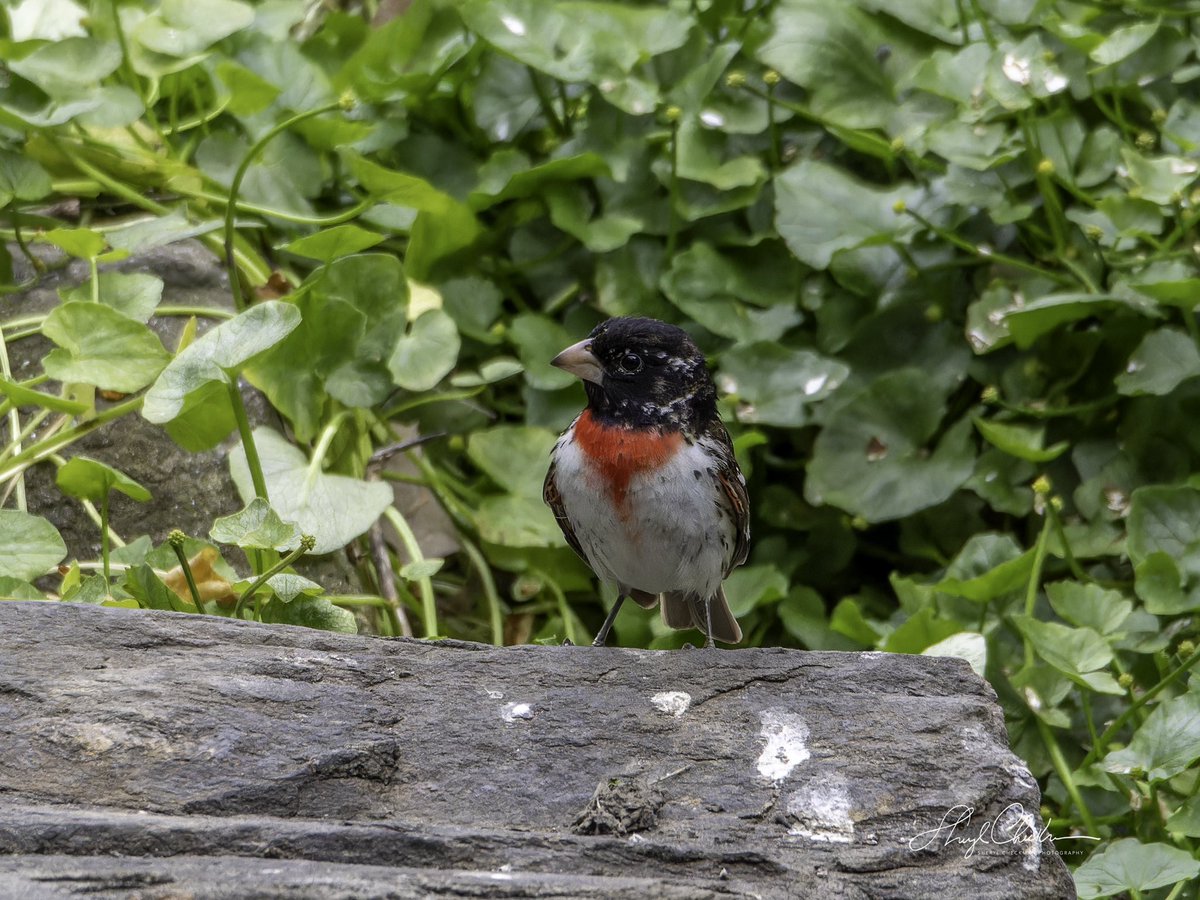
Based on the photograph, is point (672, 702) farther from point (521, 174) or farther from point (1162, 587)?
point (521, 174)

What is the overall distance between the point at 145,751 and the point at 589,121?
319 cm

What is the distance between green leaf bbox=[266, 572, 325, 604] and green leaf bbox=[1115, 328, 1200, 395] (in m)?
2.63

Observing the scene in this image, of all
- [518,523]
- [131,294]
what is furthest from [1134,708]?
[131,294]

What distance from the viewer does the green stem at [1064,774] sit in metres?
3.58

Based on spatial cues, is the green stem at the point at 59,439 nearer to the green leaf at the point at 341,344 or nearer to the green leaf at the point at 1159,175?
the green leaf at the point at 341,344

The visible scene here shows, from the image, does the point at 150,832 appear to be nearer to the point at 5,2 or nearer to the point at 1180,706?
the point at 1180,706

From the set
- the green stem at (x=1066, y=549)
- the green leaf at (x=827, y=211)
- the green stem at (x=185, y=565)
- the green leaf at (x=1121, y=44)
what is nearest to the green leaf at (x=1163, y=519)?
the green stem at (x=1066, y=549)

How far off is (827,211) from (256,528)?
2.47 m

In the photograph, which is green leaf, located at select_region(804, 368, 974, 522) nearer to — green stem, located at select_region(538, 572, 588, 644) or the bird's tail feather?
the bird's tail feather

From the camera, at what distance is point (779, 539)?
476 cm

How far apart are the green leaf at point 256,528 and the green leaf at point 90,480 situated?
0.48m

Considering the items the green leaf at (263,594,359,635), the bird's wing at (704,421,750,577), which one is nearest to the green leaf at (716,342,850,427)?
the bird's wing at (704,421,750,577)

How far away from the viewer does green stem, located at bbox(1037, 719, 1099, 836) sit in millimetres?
3576

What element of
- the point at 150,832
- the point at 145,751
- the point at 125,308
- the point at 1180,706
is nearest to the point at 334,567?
the point at 125,308
